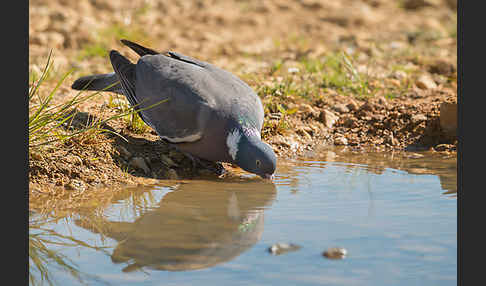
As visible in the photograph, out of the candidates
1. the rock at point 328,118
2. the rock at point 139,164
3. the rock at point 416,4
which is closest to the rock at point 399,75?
the rock at point 328,118

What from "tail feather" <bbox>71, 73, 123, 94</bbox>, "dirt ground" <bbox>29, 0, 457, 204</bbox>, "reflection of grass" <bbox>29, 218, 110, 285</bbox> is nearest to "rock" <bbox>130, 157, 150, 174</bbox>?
"dirt ground" <bbox>29, 0, 457, 204</bbox>

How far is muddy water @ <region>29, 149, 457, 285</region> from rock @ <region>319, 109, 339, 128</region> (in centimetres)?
140

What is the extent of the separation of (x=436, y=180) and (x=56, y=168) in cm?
275

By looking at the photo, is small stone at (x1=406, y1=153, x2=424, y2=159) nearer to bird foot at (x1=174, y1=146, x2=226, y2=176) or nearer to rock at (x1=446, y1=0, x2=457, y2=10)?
bird foot at (x1=174, y1=146, x2=226, y2=176)

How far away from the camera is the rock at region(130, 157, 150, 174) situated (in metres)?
4.78

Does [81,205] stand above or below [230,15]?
below

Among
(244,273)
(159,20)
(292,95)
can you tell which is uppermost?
(159,20)

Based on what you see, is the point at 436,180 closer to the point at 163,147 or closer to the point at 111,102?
the point at 163,147

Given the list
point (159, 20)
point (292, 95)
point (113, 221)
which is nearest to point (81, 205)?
point (113, 221)

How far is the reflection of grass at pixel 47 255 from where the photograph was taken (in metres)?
2.82

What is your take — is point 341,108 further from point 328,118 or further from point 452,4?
point 452,4

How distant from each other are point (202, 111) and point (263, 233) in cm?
154


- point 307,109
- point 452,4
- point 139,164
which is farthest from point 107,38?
point 452,4

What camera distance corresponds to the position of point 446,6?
11.4 meters
